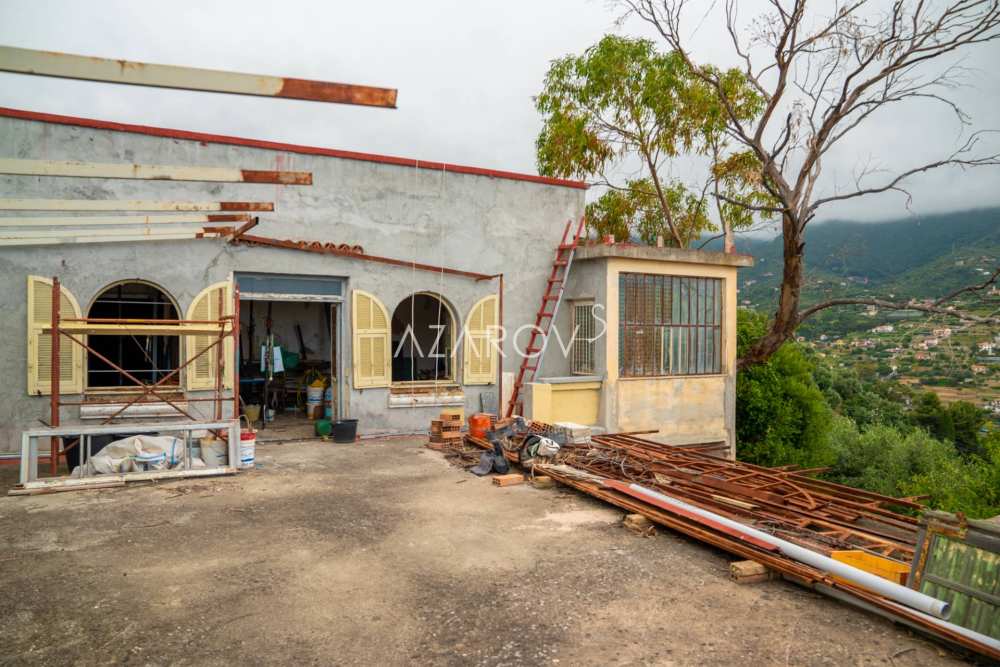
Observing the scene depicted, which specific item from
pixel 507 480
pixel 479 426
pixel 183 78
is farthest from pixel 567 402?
pixel 183 78

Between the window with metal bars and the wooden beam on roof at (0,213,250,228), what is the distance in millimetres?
7494

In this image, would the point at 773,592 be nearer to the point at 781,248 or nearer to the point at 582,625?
the point at 582,625

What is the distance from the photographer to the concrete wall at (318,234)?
9891 millimetres

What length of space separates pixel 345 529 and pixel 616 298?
26.0ft

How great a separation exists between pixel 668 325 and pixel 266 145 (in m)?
8.59

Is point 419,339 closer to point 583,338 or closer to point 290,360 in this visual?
point 290,360

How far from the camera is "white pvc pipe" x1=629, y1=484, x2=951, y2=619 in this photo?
4383 millimetres

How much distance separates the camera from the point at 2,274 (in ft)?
32.1

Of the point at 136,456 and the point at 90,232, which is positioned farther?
the point at 90,232

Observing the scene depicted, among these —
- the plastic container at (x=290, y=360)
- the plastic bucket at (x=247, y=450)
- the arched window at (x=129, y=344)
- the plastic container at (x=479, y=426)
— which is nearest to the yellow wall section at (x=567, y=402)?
the plastic container at (x=479, y=426)

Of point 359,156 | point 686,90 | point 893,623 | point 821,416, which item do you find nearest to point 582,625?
point 893,623

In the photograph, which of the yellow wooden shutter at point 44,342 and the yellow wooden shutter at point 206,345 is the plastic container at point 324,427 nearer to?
the yellow wooden shutter at point 206,345

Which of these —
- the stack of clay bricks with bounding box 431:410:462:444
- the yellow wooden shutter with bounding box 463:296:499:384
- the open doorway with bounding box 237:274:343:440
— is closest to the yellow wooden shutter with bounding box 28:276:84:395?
the open doorway with bounding box 237:274:343:440

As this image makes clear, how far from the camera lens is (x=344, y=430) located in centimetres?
1161
